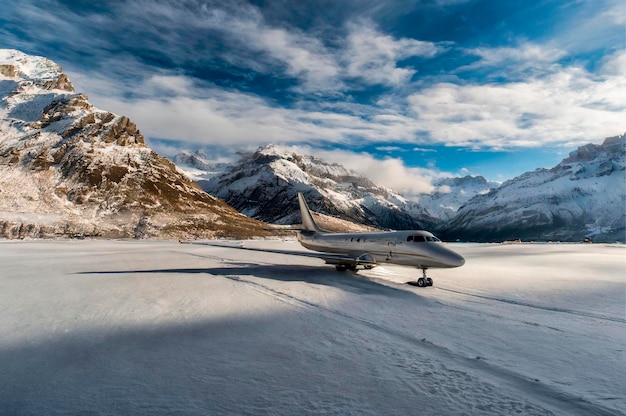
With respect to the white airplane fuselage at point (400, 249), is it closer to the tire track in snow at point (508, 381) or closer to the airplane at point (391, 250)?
the airplane at point (391, 250)

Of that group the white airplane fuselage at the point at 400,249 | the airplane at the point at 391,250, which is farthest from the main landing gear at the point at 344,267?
the white airplane fuselage at the point at 400,249

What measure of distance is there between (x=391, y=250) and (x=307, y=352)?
1516 cm

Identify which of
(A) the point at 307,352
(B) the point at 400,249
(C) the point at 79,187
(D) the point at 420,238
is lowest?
(A) the point at 307,352

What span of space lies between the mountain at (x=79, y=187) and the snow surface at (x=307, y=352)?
441 feet

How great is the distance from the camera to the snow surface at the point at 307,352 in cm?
608

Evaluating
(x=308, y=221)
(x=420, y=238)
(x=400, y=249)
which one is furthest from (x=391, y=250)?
(x=308, y=221)

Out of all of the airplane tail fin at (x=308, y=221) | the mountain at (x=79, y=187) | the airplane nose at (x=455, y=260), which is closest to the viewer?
the airplane nose at (x=455, y=260)

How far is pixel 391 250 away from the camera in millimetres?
22766

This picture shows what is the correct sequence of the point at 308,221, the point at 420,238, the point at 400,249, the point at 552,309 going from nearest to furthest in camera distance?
the point at 552,309 → the point at 420,238 → the point at 400,249 → the point at 308,221

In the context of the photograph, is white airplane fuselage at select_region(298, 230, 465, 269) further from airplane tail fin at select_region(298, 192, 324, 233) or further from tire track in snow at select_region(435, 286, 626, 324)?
airplane tail fin at select_region(298, 192, 324, 233)

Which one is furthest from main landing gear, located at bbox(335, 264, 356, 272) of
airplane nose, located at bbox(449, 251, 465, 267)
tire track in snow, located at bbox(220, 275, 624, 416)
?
tire track in snow, located at bbox(220, 275, 624, 416)

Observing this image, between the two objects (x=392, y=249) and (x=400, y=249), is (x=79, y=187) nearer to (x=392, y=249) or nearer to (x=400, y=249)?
(x=392, y=249)

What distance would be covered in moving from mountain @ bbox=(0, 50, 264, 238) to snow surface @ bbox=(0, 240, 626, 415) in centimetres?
13439

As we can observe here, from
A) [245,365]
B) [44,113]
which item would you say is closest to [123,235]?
[44,113]
